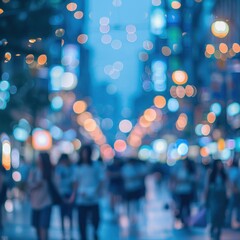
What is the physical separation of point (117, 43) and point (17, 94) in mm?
147773

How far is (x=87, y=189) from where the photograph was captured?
19.1 meters

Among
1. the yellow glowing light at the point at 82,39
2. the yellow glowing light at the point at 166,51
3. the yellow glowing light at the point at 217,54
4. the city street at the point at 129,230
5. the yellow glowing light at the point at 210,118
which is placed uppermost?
the yellow glowing light at the point at 82,39

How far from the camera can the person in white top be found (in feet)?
62.8

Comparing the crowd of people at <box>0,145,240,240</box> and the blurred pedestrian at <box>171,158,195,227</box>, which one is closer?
the crowd of people at <box>0,145,240,240</box>

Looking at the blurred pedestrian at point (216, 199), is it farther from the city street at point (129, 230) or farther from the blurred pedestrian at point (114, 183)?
the blurred pedestrian at point (114, 183)

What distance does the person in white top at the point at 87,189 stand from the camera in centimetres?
1916

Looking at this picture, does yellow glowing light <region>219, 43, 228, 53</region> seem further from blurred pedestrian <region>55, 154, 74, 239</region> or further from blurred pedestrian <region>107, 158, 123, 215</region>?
blurred pedestrian <region>55, 154, 74, 239</region>

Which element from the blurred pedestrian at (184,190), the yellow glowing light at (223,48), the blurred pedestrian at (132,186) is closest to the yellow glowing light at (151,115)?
the yellow glowing light at (223,48)

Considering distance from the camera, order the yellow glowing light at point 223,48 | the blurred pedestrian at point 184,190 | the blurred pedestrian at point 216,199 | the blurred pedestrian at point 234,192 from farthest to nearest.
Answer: the yellow glowing light at point 223,48, the blurred pedestrian at point 184,190, the blurred pedestrian at point 234,192, the blurred pedestrian at point 216,199

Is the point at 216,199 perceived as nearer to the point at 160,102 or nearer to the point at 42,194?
the point at 42,194

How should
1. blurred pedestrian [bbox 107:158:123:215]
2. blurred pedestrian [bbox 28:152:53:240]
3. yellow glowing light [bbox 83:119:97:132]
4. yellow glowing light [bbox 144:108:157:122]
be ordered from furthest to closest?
yellow glowing light [bbox 83:119:97:132]
yellow glowing light [bbox 144:108:157:122]
blurred pedestrian [bbox 107:158:123:215]
blurred pedestrian [bbox 28:152:53:240]

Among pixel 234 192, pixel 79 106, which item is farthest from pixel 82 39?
pixel 234 192

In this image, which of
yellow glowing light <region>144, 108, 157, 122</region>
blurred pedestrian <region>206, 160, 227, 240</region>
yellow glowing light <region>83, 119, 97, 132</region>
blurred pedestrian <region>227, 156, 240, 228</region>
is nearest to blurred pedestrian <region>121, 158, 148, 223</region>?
blurred pedestrian <region>227, 156, 240, 228</region>

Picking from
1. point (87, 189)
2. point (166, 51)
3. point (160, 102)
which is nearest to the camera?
point (87, 189)
